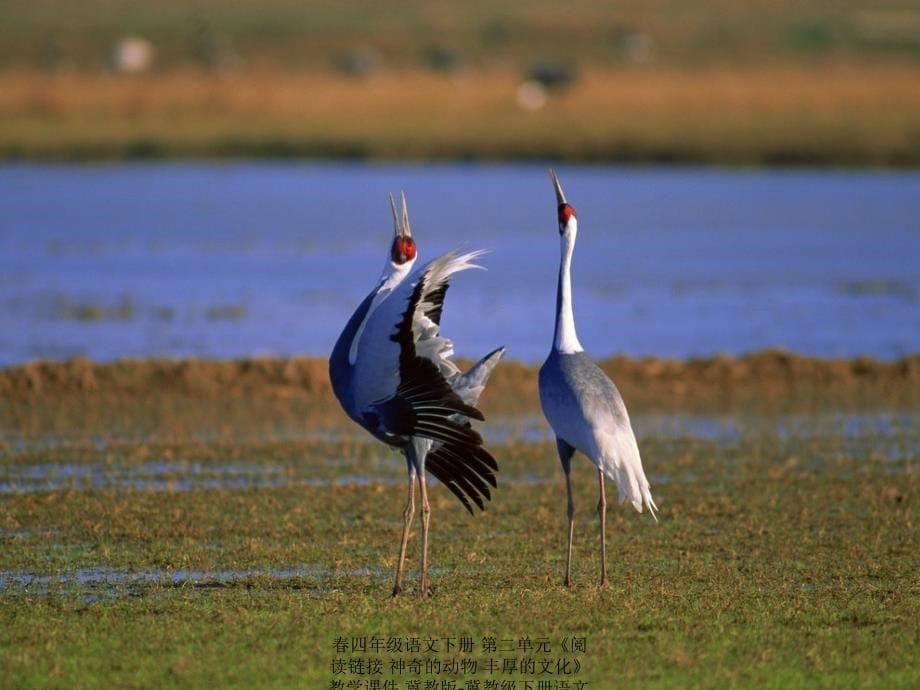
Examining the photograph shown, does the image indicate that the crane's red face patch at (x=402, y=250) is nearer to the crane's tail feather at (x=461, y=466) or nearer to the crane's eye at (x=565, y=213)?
the crane's eye at (x=565, y=213)

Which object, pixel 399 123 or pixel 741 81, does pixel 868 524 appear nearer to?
pixel 399 123

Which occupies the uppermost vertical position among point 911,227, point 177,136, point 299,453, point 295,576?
point 295,576

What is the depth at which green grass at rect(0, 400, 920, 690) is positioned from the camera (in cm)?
736

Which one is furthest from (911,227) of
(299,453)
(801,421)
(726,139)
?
(299,453)

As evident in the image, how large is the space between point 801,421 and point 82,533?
21.6 feet

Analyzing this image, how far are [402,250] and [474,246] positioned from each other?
16.8 meters

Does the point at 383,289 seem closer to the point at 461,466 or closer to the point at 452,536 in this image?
the point at 461,466

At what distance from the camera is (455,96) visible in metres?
46.7

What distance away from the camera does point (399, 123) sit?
42938mm

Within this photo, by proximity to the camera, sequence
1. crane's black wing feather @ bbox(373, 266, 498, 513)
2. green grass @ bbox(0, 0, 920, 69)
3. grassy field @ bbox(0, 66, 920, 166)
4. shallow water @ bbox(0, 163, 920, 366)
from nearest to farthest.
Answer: crane's black wing feather @ bbox(373, 266, 498, 513) → shallow water @ bbox(0, 163, 920, 366) → grassy field @ bbox(0, 66, 920, 166) → green grass @ bbox(0, 0, 920, 69)

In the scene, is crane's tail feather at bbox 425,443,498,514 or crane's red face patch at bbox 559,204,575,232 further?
crane's red face patch at bbox 559,204,575,232

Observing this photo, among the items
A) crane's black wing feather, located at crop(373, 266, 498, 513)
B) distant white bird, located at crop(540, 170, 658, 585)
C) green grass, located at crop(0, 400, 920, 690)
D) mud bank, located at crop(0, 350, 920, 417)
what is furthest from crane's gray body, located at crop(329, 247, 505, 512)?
mud bank, located at crop(0, 350, 920, 417)

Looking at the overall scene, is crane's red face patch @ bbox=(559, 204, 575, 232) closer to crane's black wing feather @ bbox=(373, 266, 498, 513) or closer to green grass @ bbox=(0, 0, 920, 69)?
crane's black wing feather @ bbox=(373, 266, 498, 513)

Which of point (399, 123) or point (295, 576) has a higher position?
point (295, 576)
